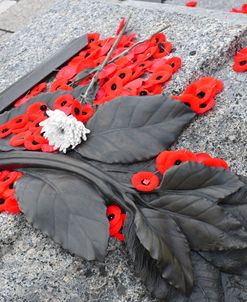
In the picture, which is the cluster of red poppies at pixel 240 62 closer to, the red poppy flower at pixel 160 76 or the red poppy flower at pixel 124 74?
the red poppy flower at pixel 160 76

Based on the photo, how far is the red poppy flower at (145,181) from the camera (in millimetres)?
1271

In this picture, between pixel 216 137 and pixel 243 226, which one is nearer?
pixel 243 226

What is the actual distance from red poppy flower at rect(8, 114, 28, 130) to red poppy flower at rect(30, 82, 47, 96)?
24 centimetres

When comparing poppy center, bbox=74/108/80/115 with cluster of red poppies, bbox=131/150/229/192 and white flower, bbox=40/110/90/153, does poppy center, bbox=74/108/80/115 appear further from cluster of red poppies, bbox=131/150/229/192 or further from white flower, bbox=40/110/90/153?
cluster of red poppies, bbox=131/150/229/192

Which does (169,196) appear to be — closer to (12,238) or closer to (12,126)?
(12,238)

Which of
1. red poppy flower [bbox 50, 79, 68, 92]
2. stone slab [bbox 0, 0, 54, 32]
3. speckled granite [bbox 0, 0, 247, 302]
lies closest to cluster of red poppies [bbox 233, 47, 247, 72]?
speckled granite [bbox 0, 0, 247, 302]

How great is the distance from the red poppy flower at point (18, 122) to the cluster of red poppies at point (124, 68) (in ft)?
0.55

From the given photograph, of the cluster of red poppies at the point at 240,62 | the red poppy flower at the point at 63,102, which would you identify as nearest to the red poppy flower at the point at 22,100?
the red poppy flower at the point at 63,102

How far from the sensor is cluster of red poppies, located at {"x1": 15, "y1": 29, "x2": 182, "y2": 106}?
1632mm

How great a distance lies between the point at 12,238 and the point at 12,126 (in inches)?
18.3

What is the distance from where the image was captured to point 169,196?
4.06 feet

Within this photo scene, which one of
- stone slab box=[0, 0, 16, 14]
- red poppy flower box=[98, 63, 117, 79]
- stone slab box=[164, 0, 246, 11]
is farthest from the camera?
stone slab box=[0, 0, 16, 14]

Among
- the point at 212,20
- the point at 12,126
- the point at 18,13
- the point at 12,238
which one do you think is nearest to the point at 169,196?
the point at 12,238

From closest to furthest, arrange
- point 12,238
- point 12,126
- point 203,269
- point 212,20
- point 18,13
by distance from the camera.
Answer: point 203,269
point 12,238
point 12,126
point 212,20
point 18,13
